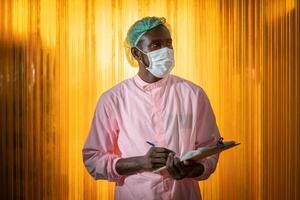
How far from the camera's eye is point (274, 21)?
2.71 metres

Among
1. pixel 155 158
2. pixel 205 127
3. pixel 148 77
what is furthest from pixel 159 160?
pixel 148 77

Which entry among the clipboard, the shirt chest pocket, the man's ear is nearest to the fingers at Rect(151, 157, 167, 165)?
the clipboard

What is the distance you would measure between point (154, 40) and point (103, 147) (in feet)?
1.75

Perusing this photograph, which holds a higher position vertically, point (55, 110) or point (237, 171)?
point (55, 110)

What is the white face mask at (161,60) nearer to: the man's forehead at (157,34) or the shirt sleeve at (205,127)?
the man's forehead at (157,34)

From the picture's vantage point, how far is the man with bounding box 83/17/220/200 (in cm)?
222

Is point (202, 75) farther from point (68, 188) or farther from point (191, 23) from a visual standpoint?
point (68, 188)

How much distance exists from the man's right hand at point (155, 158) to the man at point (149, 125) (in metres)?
0.05

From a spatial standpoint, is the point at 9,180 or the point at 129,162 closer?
the point at 129,162

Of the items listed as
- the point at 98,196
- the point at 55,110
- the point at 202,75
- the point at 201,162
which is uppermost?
the point at 202,75

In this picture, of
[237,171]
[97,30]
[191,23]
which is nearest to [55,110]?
[97,30]

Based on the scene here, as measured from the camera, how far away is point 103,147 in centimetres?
227

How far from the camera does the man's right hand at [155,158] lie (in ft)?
6.84

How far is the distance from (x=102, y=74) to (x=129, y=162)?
679 mm
